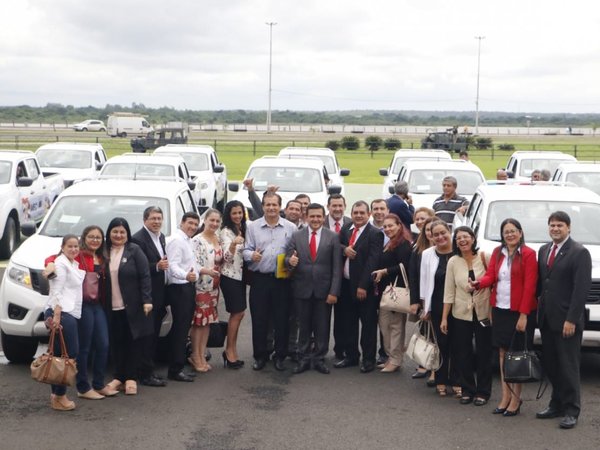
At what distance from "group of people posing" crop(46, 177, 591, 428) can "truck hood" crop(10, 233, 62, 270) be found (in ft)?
4.31

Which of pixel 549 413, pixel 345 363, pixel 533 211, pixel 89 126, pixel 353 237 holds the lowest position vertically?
pixel 89 126

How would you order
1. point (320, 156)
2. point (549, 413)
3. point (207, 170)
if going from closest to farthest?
point (549, 413) < point (207, 170) < point (320, 156)

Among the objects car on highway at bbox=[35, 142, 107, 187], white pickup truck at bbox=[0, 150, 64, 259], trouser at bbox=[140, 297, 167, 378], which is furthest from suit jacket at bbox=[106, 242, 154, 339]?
car on highway at bbox=[35, 142, 107, 187]

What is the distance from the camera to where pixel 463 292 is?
8609 millimetres

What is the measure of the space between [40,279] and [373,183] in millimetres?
26826

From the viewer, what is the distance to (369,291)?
9922 mm

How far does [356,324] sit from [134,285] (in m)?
2.54

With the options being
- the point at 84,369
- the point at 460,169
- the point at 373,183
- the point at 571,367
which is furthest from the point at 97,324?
the point at 373,183

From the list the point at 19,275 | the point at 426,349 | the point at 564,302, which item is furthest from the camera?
the point at 19,275

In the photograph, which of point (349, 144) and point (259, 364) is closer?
point (259, 364)

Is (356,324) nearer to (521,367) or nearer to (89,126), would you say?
(521,367)

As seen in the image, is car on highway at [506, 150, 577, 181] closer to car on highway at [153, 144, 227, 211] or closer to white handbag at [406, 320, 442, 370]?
car on highway at [153, 144, 227, 211]

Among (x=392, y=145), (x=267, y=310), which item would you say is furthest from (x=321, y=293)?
(x=392, y=145)

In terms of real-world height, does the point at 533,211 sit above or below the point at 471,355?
above
